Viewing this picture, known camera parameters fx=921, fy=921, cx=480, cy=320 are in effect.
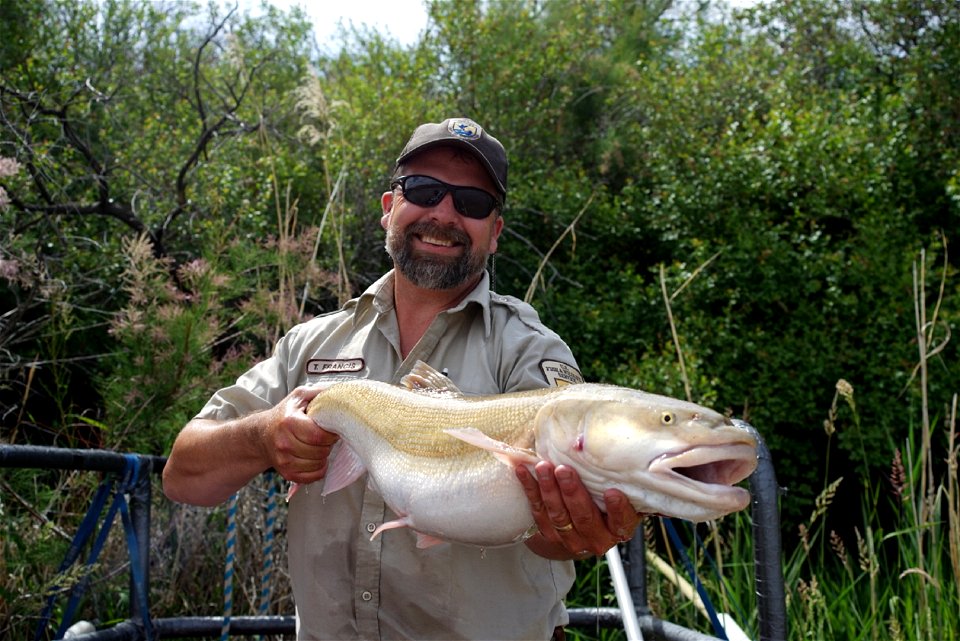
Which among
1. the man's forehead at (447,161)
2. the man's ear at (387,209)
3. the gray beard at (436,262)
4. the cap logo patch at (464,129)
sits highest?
the cap logo patch at (464,129)

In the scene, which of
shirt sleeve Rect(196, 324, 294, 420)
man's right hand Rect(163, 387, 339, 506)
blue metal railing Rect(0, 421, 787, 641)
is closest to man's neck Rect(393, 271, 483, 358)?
shirt sleeve Rect(196, 324, 294, 420)

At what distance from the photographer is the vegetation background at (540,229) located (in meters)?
5.02

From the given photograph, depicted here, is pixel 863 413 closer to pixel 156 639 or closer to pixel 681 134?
pixel 681 134

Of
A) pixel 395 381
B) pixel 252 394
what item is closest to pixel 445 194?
pixel 395 381

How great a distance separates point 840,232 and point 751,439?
7115 mm

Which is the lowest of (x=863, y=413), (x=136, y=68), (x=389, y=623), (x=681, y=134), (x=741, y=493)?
(x=863, y=413)

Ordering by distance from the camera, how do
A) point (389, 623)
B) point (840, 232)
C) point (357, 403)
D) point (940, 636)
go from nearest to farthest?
point (357, 403) < point (389, 623) < point (940, 636) < point (840, 232)

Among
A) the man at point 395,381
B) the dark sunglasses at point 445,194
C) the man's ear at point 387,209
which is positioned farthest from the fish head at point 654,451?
the man's ear at point 387,209

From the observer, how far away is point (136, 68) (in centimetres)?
970

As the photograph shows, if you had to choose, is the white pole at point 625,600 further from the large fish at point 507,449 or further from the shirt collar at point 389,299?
the large fish at point 507,449

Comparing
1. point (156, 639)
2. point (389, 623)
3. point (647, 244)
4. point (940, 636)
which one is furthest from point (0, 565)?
point (647, 244)

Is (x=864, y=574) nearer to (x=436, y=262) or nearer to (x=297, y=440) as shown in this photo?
(x=436, y=262)

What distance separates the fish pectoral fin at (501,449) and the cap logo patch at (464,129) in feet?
4.10

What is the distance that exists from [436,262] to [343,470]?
0.79 metres
